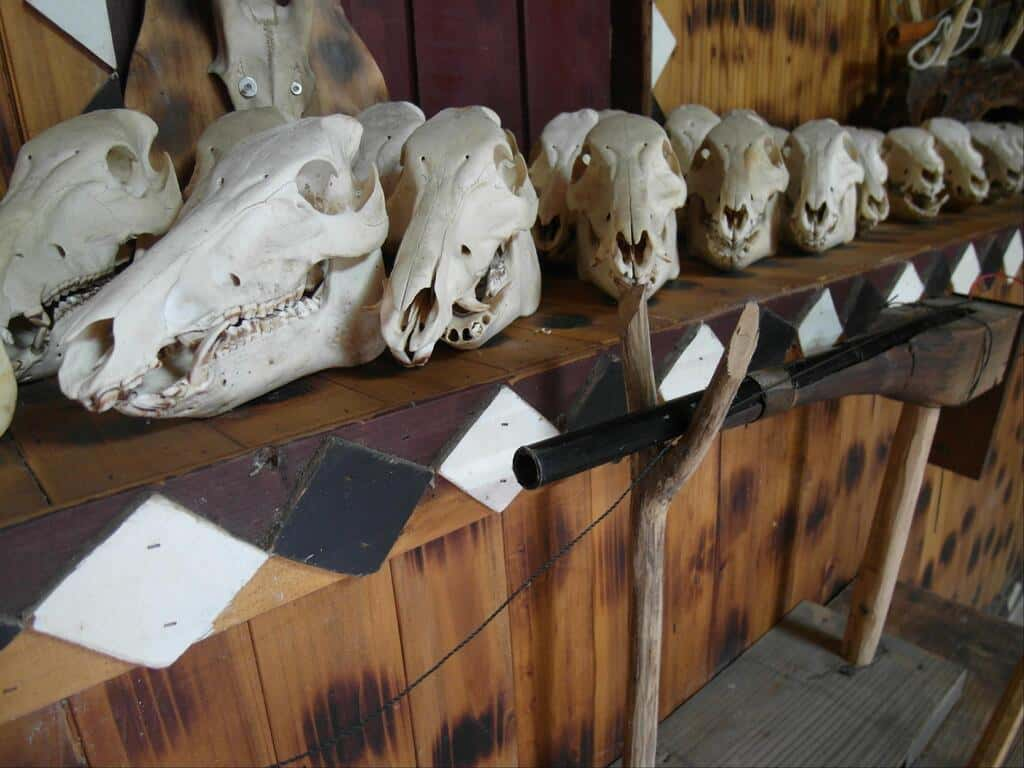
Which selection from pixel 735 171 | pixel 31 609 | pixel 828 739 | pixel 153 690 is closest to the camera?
pixel 31 609

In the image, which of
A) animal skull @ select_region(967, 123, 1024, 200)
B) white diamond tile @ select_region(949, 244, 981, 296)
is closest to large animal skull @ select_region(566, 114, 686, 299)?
white diamond tile @ select_region(949, 244, 981, 296)

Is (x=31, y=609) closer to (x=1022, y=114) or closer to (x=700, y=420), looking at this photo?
(x=700, y=420)

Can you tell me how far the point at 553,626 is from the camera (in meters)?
0.89

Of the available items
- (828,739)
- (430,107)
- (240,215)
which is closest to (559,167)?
(430,107)

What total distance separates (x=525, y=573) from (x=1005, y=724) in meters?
0.70

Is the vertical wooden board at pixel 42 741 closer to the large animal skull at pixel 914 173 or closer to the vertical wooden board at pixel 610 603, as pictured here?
the vertical wooden board at pixel 610 603

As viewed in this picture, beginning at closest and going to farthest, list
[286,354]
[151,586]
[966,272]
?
[151,586], [286,354], [966,272]

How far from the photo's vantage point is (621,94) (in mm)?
1242

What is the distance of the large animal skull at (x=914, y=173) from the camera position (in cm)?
130

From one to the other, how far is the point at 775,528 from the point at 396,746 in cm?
76

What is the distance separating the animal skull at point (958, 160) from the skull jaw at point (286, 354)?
134 centimetres

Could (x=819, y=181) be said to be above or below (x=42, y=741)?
above

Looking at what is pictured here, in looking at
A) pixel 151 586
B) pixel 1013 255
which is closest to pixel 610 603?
pixel 151 586

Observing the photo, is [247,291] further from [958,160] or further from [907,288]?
[958,160]
